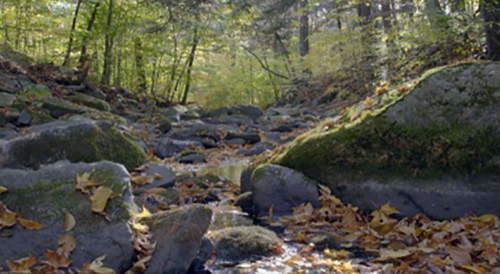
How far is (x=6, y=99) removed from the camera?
1123 cm

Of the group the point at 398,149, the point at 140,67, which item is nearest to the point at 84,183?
the point at 398,149

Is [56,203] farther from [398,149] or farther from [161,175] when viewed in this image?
[398,149]

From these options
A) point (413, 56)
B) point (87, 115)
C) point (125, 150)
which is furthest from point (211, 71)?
point (125, 150)

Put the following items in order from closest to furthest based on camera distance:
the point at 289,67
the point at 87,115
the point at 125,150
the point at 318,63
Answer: the point at 125,150, the point at 87,115, the point at 318,63, the point at 289,67

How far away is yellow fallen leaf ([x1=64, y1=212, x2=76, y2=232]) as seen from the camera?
112 inches

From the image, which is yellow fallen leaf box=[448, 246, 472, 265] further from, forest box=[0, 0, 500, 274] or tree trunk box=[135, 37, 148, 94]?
tree trunk box=[135, 37, 148, 94]

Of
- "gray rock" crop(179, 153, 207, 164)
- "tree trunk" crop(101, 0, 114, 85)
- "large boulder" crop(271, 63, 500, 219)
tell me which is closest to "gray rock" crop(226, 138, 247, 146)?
"gray rock" crop(179, 153, 207, 164)

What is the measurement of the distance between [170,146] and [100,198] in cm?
793

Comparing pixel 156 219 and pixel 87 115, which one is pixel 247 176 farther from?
pixel 87 115

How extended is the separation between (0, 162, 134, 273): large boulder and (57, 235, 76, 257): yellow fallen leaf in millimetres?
29

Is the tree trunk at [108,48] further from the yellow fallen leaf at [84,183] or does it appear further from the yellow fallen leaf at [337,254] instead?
the yellow fallen leaf at [337,254]

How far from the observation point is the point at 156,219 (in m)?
3.32

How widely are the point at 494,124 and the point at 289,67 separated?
17.5m

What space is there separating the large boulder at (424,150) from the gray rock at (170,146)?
19.5 ft
